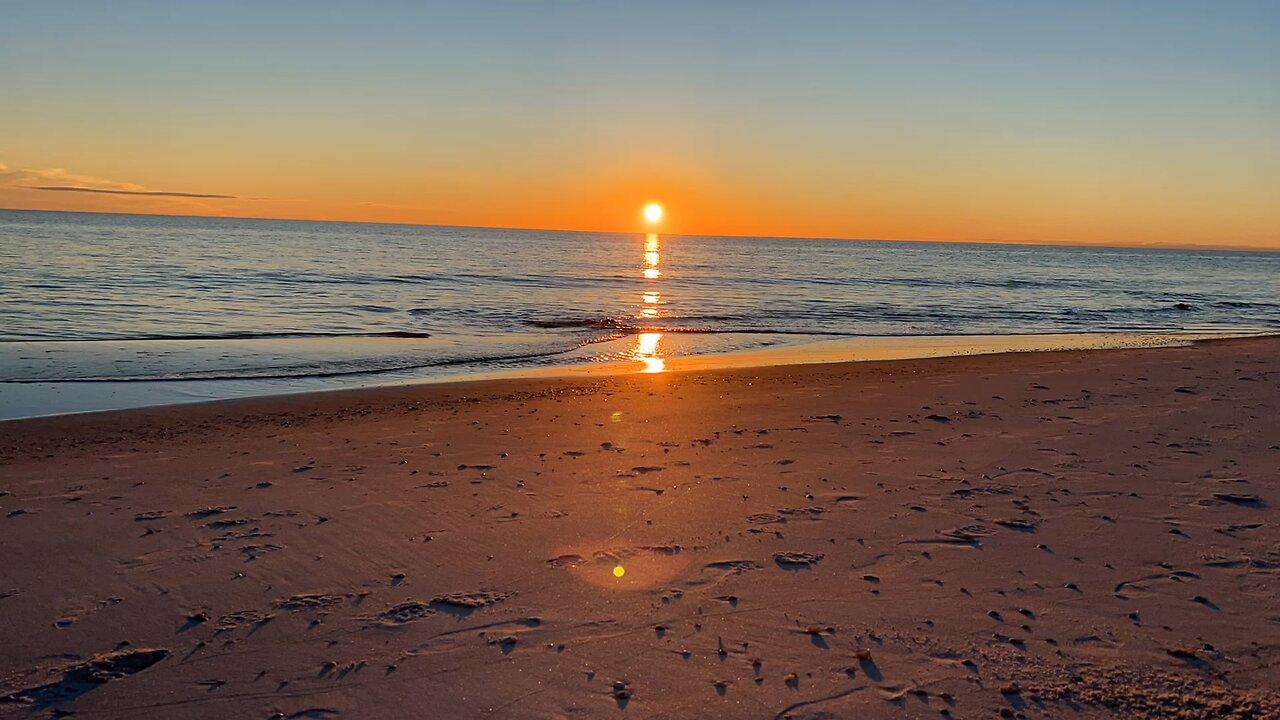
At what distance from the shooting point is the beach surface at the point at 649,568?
4.32m

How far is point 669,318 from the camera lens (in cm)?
3077

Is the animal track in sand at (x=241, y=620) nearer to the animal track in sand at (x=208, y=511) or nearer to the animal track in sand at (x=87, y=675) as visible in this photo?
the animal track in sand at (x=87, y=675)

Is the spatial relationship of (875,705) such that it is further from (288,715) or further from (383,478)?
(383,478)

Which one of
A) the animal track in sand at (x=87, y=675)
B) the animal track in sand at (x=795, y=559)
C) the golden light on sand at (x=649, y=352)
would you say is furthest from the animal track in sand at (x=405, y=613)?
the golden light on sand at (x=649, y=352)

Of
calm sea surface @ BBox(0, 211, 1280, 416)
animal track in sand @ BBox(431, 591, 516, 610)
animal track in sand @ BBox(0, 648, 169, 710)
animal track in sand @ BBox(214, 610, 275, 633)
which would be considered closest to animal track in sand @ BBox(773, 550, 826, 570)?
animal track in sand @ BBox(431, 591, 516, 610)

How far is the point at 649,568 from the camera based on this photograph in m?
5.82

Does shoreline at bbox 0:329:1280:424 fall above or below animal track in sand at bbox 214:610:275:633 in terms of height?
below

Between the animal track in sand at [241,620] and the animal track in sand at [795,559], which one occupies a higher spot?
the animal track in sand at [795,559]

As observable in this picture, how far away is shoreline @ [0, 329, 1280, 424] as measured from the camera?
13.7 metres

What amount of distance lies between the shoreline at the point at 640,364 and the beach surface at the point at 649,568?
9.83 feet

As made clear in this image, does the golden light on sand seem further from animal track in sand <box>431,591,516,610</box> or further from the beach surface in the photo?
animal track in sand <box>431,591,516,610</box>

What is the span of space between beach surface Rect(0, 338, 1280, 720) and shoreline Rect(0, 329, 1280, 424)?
299cm

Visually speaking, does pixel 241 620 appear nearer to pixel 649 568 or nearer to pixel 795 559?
pixel 649 568

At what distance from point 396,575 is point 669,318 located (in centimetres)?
2535
